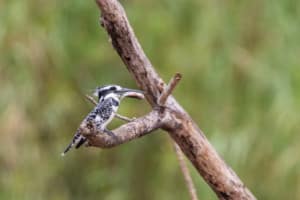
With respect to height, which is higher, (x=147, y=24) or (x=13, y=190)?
(x=147, y=24)

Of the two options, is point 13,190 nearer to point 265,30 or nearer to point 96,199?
point 96,199

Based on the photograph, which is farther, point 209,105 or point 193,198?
point 209,105

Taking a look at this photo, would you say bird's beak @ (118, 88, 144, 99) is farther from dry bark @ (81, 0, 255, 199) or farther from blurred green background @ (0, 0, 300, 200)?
blurred green background @ (0, 0, 300, 200)

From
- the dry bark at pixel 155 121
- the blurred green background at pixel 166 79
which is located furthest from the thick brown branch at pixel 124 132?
the blurred green background at pixel 166 79

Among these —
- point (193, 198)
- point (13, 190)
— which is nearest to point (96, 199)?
point (13, 190)

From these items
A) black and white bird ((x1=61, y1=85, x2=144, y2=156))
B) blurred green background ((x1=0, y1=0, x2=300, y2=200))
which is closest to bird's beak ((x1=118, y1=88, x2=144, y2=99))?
black and white bird ((x1=61, y1=85, x2=144, y2=156))

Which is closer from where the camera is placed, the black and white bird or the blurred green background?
the black and white bird

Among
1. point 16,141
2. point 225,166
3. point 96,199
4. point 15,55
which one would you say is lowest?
point 225,166

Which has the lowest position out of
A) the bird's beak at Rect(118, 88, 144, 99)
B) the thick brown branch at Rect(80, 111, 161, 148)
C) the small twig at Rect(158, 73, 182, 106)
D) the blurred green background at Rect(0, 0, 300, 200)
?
the thick brown branch at Rect(80, 111, 161, 148)

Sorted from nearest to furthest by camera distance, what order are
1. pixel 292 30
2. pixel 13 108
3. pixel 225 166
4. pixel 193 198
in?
pixel 225 166 < pixel 193 198 < pixel 292 30 < pixel 13 108
